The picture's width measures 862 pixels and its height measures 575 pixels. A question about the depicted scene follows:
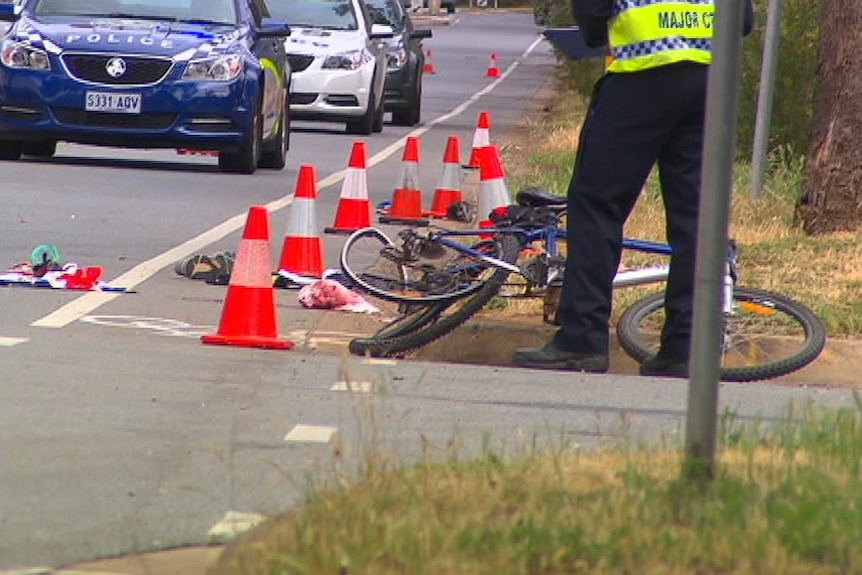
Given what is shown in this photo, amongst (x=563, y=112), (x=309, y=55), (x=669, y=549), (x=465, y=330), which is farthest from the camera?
(x=563, y=112)

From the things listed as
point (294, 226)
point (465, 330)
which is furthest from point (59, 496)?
point (294, 226)

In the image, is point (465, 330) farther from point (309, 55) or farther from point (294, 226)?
point (309, 55)

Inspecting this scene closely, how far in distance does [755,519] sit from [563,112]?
26864mm

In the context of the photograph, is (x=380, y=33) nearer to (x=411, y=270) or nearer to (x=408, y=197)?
(x=408, y=197)

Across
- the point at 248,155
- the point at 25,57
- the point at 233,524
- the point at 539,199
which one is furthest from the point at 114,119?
the point at 233,524

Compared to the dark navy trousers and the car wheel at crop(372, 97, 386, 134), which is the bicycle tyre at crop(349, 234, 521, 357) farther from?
the car wheel at crop(372, 97, 386, 134)

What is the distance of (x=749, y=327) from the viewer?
29.9 ft

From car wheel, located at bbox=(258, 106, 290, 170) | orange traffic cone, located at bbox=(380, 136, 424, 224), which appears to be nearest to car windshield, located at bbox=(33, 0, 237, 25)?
car wheel, located at bbox=(258, 106, 290, 170)

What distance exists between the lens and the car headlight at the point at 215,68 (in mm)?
17141

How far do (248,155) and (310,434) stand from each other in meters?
11.2

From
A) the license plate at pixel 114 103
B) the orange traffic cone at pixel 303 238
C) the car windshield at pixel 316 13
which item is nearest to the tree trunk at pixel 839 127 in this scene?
the orange traffic cone at pixel 303 238

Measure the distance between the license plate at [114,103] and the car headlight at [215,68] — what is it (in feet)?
1.43

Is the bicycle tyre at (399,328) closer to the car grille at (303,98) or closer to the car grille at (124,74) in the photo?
the car grille at (124,74)

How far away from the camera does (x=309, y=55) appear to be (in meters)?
24.7
